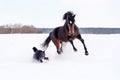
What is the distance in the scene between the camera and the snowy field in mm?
7138

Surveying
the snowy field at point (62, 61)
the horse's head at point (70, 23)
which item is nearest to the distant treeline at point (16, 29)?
the snowy field at point (62, 61)

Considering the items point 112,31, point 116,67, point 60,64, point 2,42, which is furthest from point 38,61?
point 112,31

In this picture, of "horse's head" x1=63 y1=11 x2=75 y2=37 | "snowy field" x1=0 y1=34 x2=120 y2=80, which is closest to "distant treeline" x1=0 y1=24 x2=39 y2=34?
"snowy field" x1=0 y1=34 x2=120 y2=80

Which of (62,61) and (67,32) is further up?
(67,32)

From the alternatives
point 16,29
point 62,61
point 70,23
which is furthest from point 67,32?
point 16,29

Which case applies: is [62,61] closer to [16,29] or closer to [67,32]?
[67,32]

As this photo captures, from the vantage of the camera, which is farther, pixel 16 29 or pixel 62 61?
pixel 16 29

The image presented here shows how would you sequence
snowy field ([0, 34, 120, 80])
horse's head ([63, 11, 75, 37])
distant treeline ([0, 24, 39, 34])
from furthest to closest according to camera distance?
distant treeline ([0, 24, 39, 34])
horse's head ([63, 11, 75, 37])
snowy field ([0, 34, 120, 80])

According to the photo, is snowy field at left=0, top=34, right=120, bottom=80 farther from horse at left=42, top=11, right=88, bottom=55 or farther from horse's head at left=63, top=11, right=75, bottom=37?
horse's head at left=63, top=11, right=75, bottom=37

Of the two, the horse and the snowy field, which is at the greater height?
the horse

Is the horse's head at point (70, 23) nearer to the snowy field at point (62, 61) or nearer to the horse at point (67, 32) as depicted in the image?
the horse at point (67, 32)

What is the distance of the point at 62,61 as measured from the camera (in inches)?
334

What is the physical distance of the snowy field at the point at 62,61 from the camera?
7.14m

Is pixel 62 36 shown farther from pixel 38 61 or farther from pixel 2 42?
pixel 2 42
